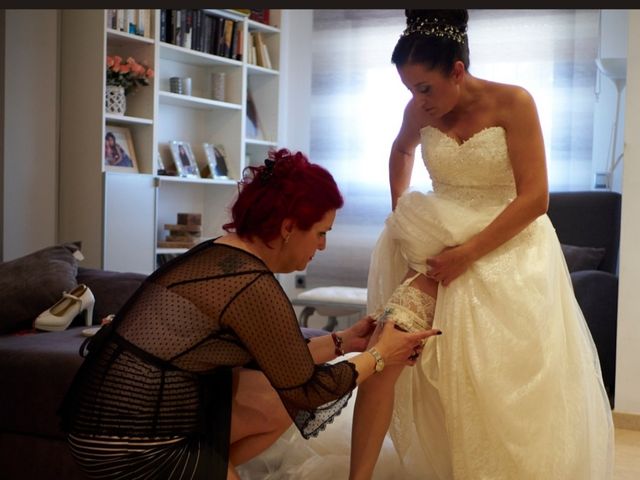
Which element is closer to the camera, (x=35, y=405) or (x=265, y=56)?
(x=35, y=405)

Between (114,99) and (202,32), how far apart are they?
0.86 m

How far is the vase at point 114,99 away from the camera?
455 cm

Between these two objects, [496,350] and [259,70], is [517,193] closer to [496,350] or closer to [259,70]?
[496,350]

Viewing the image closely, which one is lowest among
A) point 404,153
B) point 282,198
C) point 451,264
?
point 451,264

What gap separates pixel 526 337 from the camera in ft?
6.71

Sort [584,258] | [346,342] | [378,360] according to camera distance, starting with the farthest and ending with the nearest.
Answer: [584,258], [346,342], [378,360]

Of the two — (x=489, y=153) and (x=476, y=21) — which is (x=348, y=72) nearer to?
(x=476, y=21)

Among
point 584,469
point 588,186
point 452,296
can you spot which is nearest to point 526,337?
point 452,296

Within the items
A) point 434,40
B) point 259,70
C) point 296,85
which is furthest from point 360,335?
point 296,85

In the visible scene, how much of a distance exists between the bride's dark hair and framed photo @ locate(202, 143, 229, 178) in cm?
341

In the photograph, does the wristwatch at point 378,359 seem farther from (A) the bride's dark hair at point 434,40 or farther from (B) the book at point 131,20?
(B) the book at point 131,20

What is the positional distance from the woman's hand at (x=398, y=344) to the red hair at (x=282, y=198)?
35 cm

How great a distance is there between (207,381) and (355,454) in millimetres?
544

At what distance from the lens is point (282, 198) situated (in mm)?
1626
